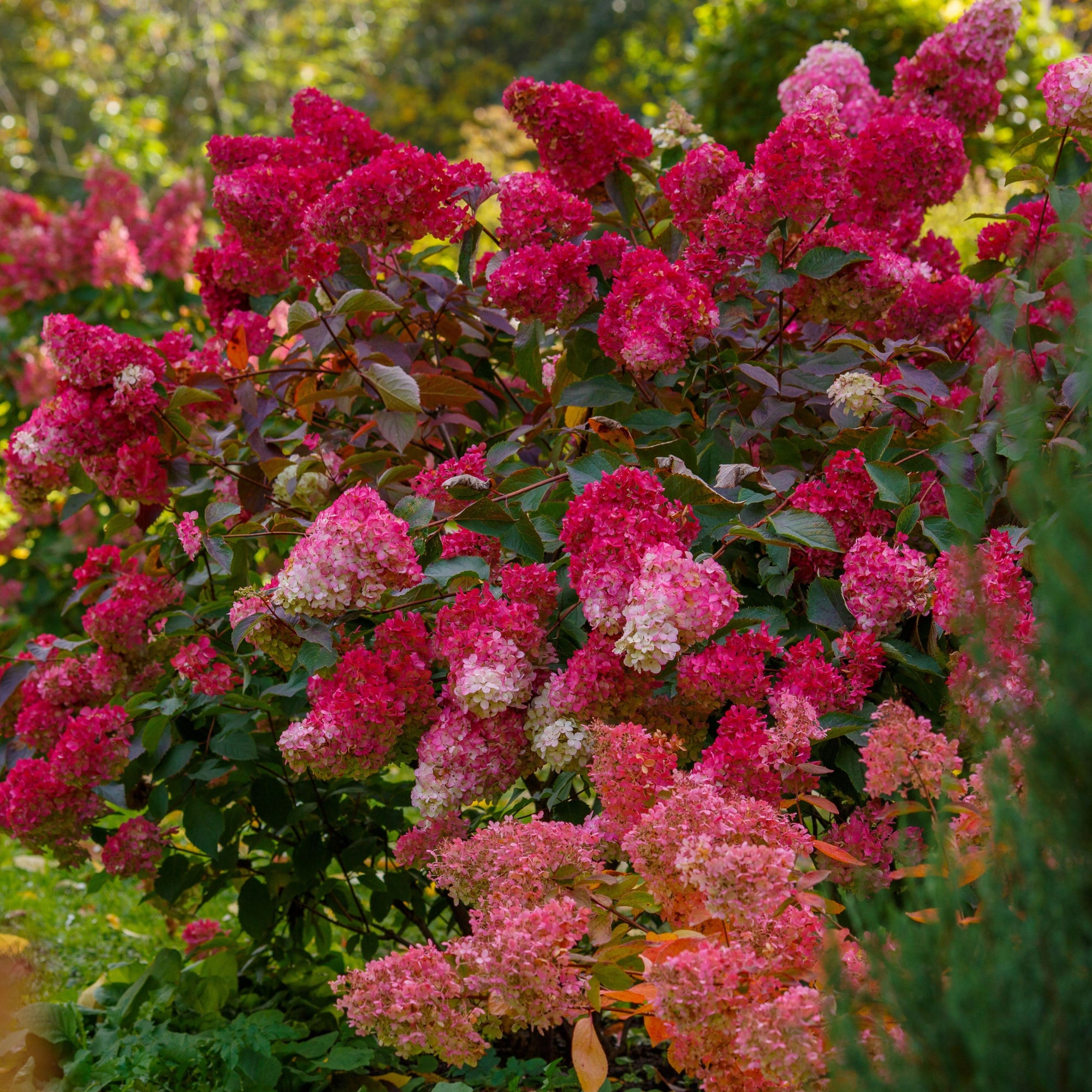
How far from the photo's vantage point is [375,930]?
2568 millimetres

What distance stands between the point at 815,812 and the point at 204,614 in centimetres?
124

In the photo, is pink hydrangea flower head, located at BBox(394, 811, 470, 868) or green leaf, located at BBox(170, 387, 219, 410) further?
green leaf, located at BBox(170, 387, 219, 410)

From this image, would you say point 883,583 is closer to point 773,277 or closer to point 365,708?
point 773,277

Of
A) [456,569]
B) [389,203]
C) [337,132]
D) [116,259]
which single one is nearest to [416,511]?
[456,569]

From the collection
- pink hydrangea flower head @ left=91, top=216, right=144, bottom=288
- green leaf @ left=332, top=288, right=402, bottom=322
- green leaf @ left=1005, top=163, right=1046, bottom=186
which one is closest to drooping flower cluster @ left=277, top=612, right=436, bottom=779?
green leaf @ left=332, top=288, right=402, bottom=322

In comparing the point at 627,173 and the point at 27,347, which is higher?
the point at 27,347

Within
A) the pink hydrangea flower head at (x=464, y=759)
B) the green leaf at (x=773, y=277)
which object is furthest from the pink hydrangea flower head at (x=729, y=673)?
the green leaf at (x=773, y=277)

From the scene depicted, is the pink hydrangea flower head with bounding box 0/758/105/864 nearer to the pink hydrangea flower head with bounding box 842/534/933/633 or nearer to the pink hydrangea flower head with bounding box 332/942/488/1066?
the pink hydrangea flower head with bounding box 332/942/488/1066

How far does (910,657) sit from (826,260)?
0.67 meters

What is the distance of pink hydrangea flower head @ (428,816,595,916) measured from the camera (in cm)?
129

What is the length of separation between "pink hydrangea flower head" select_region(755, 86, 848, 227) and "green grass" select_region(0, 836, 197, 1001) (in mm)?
1998

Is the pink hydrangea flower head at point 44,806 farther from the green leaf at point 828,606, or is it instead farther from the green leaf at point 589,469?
the green leaf at point 828,606

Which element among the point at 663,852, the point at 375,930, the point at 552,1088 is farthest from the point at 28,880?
Result: the point at 663,852

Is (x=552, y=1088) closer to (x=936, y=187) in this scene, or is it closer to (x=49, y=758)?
(x=49, y=758)
